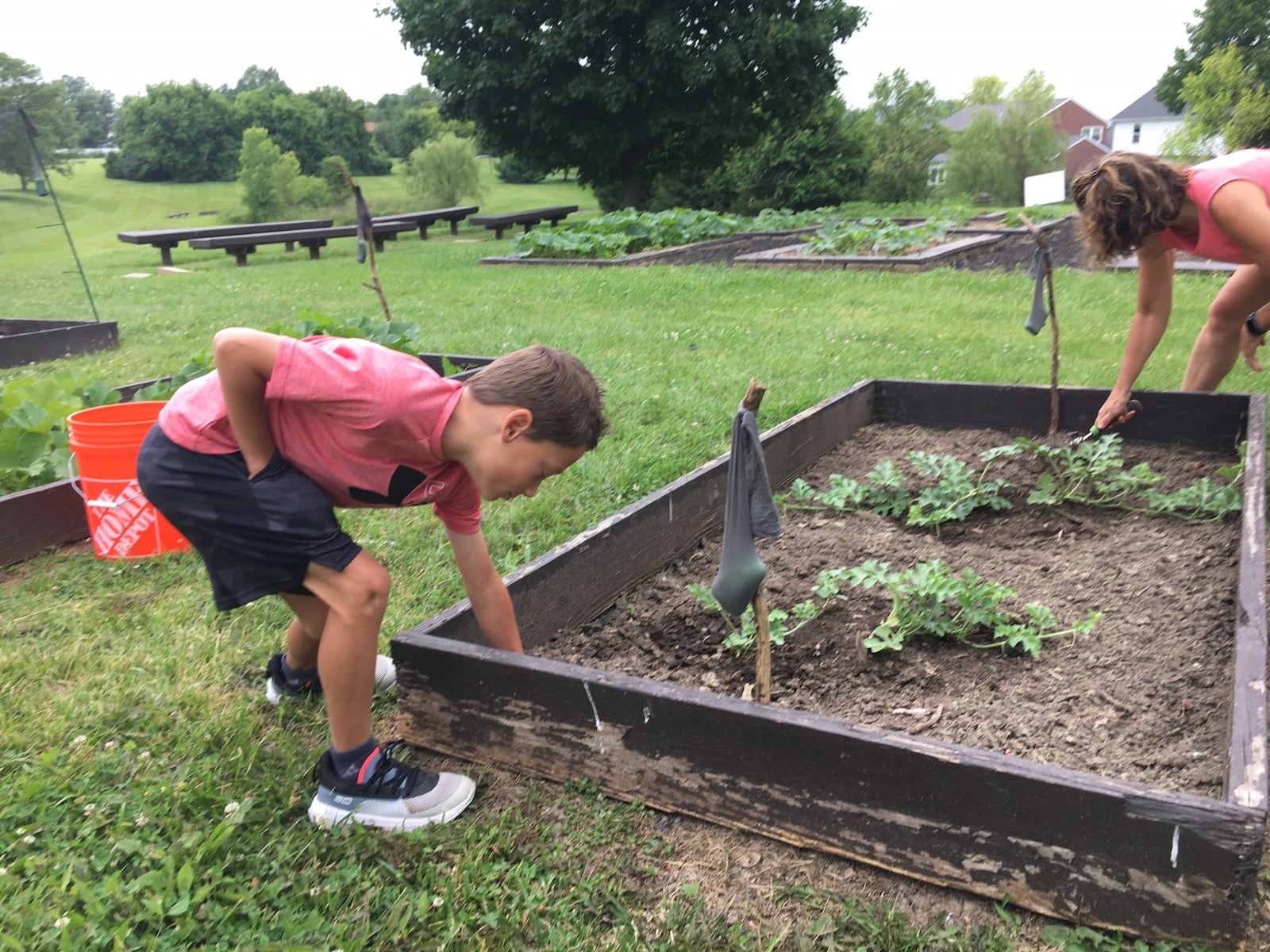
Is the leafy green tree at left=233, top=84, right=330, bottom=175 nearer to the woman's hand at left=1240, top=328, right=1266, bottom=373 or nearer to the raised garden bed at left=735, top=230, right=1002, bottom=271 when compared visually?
the raised garden bed at left=735, top=230, right=1002, bottom=271

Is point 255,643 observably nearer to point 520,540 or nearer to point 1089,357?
point 520,540

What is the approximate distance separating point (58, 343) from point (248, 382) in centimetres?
681

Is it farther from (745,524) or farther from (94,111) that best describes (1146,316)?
(94,111)

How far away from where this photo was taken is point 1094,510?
3.42 metres

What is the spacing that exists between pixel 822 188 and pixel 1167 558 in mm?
21645

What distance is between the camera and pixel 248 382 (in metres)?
1.80

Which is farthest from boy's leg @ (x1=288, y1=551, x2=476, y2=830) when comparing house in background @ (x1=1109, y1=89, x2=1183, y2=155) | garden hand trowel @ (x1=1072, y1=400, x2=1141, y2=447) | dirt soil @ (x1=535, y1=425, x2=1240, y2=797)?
house in background @ (x1=1109, y1=89, x2=1183, y2=155)

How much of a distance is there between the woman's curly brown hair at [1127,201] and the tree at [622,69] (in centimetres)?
1842

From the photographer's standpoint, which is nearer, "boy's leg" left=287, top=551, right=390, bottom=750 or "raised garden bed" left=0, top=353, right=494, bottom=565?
"boy's leg" left=287, top=551, right=390, bottom=750

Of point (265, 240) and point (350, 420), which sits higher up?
point (265, 240)

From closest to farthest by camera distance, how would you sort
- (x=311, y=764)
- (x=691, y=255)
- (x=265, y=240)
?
(x=311, y=764) < (x=691, y=255) < (x=265, y=240)

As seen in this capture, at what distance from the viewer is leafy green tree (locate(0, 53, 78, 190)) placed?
7758 mm

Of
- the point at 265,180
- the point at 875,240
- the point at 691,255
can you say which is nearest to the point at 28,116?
the point at 691,255

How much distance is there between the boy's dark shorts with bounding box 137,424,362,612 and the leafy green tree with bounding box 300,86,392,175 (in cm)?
4532
